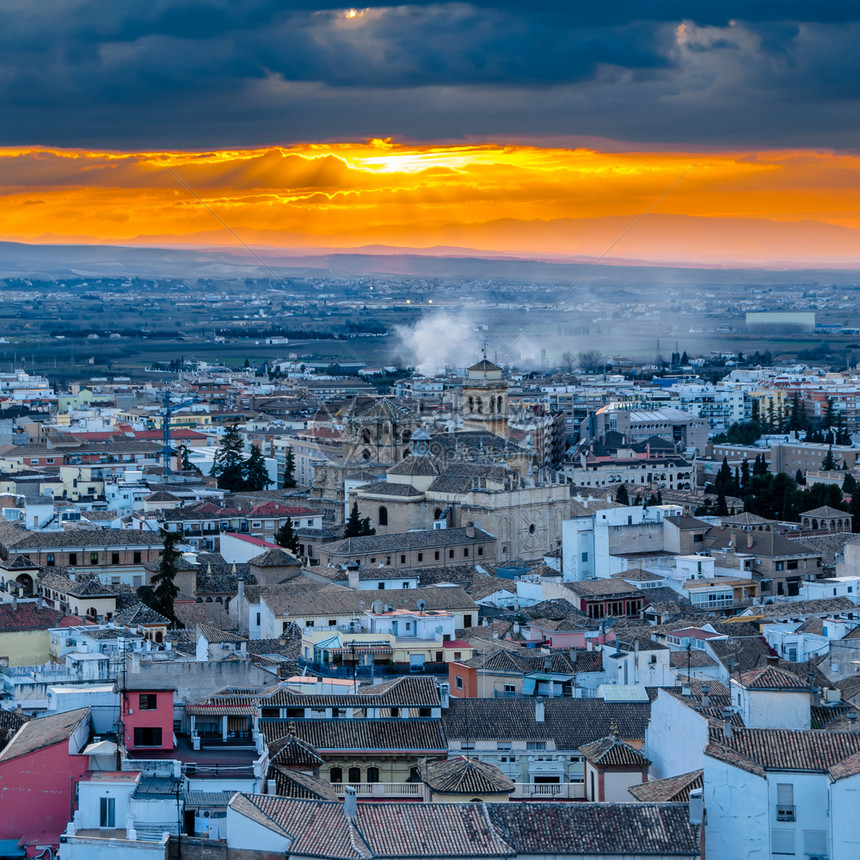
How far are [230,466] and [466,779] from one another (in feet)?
132

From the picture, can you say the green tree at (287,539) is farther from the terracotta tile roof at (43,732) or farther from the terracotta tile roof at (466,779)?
the terracotta tile roof at (466,779)

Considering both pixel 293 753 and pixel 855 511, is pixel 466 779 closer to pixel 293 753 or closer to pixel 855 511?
pixel 293 753

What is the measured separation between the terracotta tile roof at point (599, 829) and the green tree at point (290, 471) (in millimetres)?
38902

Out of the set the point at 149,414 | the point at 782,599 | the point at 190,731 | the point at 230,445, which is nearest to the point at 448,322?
the point at 149,414

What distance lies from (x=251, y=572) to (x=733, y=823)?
19.8 m

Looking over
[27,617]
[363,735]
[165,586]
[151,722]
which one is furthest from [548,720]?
[165,586]

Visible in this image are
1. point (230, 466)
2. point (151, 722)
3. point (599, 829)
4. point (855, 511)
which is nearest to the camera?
point (599, 829)

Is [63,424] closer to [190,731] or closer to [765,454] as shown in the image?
[765,454]

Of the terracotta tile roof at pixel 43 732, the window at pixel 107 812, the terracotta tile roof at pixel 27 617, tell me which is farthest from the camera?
the terracotta tile roof at pixel 27 617

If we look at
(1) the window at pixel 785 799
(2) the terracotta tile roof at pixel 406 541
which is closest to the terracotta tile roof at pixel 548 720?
(1) the window at pixel 785 799

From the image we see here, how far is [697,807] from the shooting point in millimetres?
16484

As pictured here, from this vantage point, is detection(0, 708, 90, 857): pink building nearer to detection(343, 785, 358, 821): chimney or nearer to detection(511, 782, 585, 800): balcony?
detection(343, 785, 358, 821): chimney

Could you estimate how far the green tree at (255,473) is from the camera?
5644cm

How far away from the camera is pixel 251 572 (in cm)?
3553
